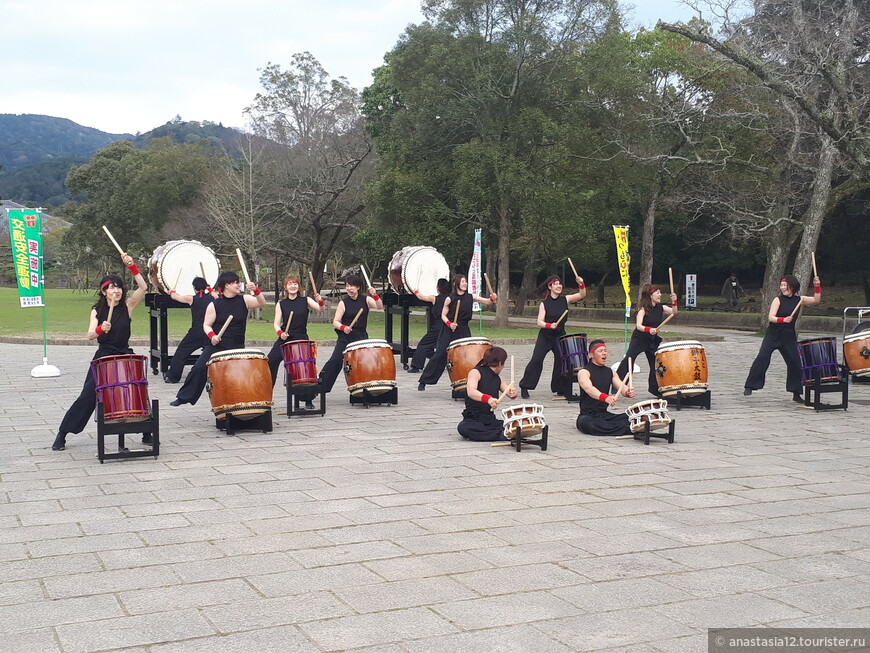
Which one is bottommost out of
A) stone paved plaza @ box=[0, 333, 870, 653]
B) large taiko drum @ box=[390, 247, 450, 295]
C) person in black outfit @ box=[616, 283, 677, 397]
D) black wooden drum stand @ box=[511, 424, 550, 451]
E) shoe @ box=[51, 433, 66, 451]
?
stone paved plaza @ box=[0, 333, 870, 653]

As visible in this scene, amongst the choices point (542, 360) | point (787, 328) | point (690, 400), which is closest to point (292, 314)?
point (542, 360)

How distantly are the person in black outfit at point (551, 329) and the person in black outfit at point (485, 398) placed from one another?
289 cm

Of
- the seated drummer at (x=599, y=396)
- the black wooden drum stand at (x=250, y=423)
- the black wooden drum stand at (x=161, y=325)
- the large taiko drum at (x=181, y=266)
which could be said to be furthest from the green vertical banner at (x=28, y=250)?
the seated drummer at (x=599, y=396)

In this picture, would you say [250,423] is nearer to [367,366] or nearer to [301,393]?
[301,393]

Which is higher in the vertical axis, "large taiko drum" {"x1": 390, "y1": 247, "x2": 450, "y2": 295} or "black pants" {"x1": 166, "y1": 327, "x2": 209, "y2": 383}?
"large taiko drum" {"x1": 390, "y1": 247, "x2": 450, "y2": 295}

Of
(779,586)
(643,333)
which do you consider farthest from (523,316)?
(779,586)

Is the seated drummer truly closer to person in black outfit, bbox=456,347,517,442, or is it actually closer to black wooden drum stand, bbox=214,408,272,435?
person in black outfit, bbox=456,347,517,442

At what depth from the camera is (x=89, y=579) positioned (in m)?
4.60

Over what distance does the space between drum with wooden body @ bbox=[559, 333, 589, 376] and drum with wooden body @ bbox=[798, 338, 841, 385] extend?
2.58 metres

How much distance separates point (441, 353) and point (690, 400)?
3.31 metres

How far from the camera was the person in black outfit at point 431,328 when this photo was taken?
12.7 metres

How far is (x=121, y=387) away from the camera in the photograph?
7582 mm

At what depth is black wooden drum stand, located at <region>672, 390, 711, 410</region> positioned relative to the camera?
1078 cm

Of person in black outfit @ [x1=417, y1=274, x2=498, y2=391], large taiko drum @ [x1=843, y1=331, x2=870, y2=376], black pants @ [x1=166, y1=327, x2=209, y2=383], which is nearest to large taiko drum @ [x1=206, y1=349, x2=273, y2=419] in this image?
person in black outfit @ [x1=417, y1=274, x2=498, y2=391]
